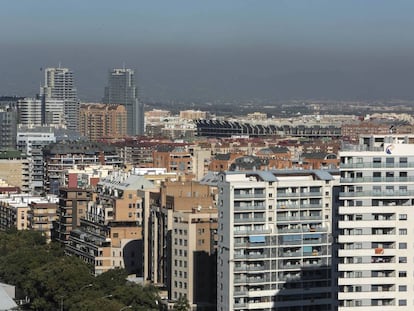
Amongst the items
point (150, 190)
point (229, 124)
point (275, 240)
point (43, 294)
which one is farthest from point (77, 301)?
point (229, 124)

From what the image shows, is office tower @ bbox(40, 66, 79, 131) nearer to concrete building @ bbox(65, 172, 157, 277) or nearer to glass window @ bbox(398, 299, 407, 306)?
concrete building @ bbox(65, 172, 157, 277)

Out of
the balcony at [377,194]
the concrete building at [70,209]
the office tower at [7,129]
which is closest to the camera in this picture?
the balcony at [377,194]

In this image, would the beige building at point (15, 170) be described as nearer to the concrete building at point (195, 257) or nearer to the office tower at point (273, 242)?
the concrete building at point (195, 257)

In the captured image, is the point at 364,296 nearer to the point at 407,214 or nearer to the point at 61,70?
the point at 407,214

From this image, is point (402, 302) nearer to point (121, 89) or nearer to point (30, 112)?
point (30, 112)

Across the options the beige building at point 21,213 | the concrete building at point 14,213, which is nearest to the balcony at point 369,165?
the beige building at point 21,213

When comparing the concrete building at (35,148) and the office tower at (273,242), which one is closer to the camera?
the office tower at (273,242)

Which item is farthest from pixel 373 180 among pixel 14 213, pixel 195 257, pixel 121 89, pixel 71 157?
pixel 121 89
